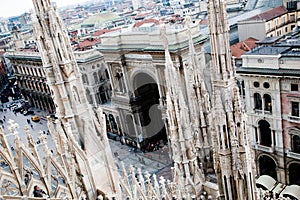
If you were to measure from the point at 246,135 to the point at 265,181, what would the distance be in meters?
21.7

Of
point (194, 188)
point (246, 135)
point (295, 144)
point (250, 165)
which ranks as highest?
point (246, 135)

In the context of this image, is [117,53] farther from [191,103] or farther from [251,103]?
[191,103]

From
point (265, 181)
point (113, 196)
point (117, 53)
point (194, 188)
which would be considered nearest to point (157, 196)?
point (194, 188)

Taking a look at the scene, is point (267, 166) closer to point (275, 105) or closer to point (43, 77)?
point (275, 105)

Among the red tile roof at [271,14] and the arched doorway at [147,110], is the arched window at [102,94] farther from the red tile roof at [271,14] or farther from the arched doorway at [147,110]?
the red tile roof at [271,14]

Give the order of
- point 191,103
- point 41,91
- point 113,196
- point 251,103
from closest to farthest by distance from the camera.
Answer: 1. point 113,196
2. point 191,103
3. point 251,103
4. point 41,91

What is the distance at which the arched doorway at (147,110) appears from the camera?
4459cm

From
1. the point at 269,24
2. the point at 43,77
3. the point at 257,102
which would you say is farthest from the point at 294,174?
the point at 43,77

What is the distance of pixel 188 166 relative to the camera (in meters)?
14.1

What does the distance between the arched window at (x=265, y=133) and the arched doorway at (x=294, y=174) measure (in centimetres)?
279

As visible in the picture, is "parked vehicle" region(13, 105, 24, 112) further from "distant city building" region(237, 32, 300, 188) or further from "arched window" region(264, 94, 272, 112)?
"arched window" region(264, 94, 272, 112)

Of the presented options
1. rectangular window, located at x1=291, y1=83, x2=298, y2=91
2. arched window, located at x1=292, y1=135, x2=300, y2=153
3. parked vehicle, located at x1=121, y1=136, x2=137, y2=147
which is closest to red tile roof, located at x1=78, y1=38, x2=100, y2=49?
parked vehicle, located at x1=121, y1=136, x2=137, y2=147

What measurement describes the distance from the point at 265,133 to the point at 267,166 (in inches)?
147

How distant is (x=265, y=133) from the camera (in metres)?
31.2
